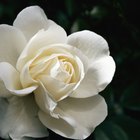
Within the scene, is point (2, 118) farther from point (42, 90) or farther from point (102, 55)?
point (102, 55)

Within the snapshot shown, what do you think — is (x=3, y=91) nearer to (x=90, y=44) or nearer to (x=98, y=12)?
(x=90, y=44)

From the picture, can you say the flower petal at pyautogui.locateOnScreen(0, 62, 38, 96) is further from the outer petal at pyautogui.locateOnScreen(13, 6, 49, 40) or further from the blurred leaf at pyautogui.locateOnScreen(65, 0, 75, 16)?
the blurred leaf at pyautogui.locateOnScreen(65, 0, 75, 16)

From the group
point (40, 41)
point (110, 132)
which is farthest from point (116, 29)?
point (40, 41)

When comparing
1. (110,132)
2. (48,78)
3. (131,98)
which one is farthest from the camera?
(131,98)

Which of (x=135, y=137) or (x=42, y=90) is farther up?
(x=42, y=90)

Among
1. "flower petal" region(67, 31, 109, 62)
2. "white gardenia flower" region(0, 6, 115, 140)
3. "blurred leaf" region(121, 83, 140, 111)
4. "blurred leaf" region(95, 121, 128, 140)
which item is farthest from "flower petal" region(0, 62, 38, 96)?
"blurred leaf" region(121, 83, 140, 111)

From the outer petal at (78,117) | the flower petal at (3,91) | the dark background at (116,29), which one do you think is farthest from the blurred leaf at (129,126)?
the flower petal at (3,91)

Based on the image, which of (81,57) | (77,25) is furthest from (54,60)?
(77,25)
